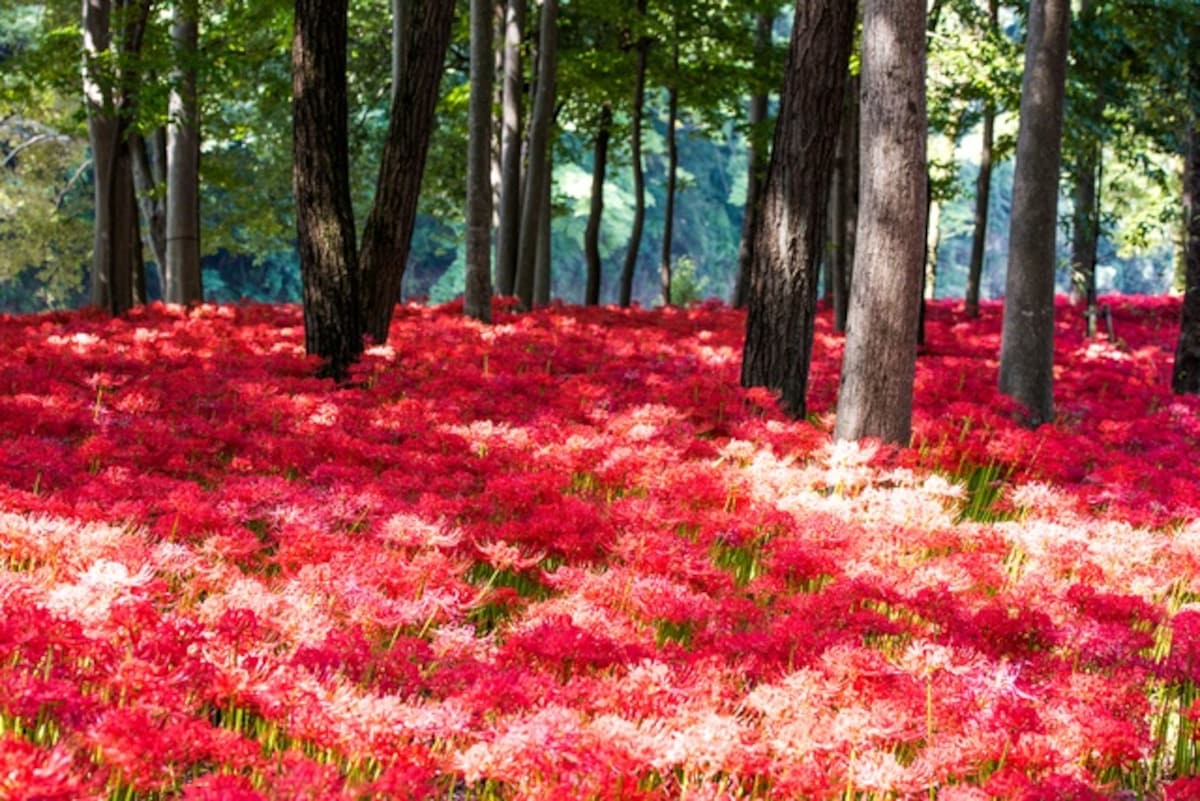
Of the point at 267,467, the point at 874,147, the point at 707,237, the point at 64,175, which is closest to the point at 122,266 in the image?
the point at 267,467

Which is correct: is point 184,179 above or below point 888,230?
above

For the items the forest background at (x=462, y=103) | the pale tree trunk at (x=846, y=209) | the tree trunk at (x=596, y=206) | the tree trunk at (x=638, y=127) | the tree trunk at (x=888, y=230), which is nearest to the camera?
the tree trunk at (x=888, y=230)

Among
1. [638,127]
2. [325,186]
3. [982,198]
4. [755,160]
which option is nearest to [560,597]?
[325,186]

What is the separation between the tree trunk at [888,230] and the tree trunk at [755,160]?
10.4 metres

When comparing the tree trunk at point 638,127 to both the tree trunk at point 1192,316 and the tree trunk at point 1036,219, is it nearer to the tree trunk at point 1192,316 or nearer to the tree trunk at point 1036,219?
the tree trunk at point 1192,316

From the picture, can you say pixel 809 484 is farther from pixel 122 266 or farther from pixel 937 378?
pixel 122 266

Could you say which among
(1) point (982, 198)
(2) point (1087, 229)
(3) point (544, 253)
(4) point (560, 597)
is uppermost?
(1) point (982, 198)

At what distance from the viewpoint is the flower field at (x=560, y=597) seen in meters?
2.68

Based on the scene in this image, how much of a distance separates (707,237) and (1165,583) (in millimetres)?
57368

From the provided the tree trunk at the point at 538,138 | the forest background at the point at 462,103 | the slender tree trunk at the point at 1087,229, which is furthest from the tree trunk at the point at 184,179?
the slender tree trunk at the point at 1087,229

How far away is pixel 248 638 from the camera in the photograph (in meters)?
3.05

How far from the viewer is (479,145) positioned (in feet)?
34.8

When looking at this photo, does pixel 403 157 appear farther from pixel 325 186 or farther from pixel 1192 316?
pixel 1192 316

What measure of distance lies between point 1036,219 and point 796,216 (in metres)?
2.35
